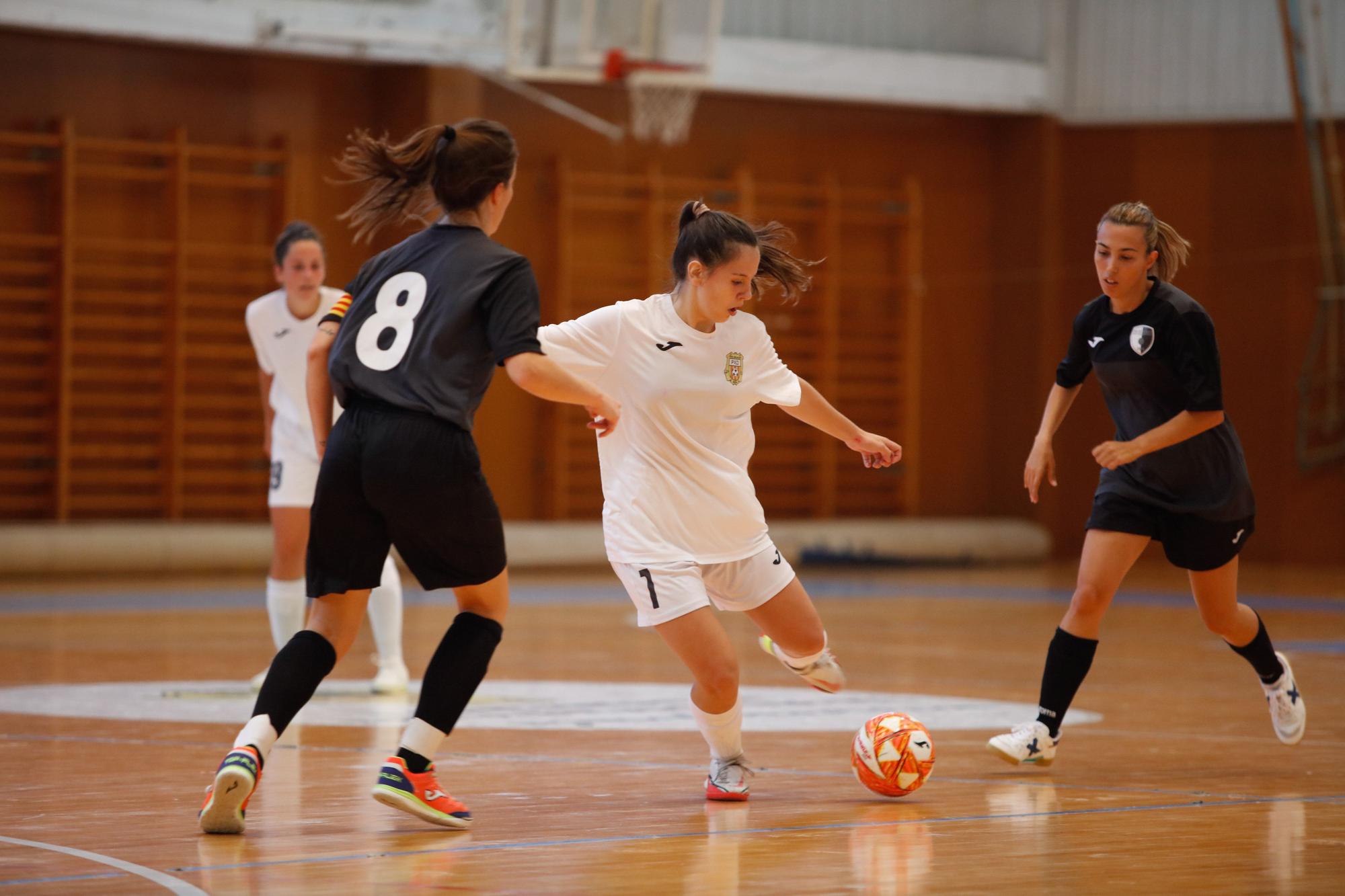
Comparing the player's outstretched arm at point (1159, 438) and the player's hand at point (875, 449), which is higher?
the player's outstretched arm at point (1159, 438)

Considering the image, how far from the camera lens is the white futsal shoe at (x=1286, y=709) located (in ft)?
17.4

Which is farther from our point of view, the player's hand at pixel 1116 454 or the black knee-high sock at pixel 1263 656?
the black knee-high sock at pixel 1263 656

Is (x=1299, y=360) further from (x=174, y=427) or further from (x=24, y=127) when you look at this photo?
(x=24, y=127)

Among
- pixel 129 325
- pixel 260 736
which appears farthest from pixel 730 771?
pixel 129 325

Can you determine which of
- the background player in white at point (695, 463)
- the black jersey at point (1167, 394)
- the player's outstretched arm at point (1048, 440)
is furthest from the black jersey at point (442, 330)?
the black jersey at point (1167, 394)

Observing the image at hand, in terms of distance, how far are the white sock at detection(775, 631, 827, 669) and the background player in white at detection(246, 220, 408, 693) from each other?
7.71ft

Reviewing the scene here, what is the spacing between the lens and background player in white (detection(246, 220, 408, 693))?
666 centimetres

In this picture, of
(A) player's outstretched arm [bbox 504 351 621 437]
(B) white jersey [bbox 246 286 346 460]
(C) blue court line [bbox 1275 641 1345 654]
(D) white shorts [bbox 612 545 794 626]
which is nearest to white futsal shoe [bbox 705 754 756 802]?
(D) white shorts [bbox 612 545 794 626]

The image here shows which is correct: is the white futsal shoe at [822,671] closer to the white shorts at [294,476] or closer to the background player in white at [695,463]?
the background player in white at [695,463]

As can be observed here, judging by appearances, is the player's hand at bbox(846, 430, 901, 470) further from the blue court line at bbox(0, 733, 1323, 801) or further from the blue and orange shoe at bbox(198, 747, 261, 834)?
the blue and orange shoe at bbox(198, 747, 261, 834)

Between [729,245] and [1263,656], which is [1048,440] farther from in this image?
[729,245]

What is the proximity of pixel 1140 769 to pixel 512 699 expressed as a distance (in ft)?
8.40

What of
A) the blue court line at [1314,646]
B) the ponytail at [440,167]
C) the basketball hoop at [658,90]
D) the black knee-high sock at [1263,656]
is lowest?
the blue court line at [1314,646]

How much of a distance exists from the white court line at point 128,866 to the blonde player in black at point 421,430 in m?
0.30
